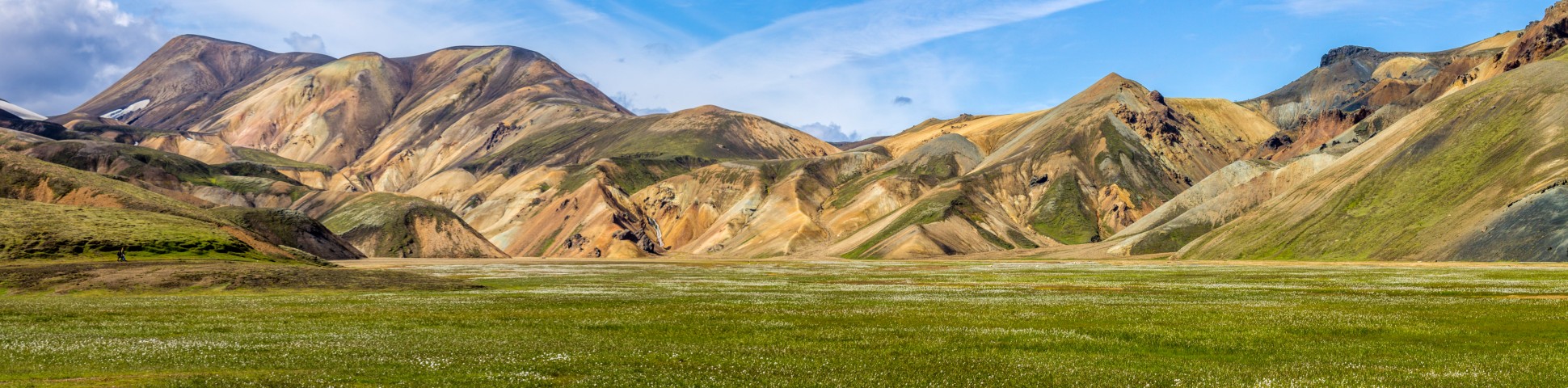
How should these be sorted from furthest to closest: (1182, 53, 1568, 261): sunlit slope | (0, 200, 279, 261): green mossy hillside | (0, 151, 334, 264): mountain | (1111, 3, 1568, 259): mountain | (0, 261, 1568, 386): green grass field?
(1111, 3, 1568, 259): mountain
(1182, 53, 1568, 261): sunlit slope
(0, 151, 334, 264): mountain
(0, 200, 279, 261): green mossy hillside
(0, 261, 1568, 386): green grass field

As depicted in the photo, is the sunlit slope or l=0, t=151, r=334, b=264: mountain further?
the sunlit slope

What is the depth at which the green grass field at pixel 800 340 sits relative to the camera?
2217 cm

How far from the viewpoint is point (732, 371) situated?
23.1m

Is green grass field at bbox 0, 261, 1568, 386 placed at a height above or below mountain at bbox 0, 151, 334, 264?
below

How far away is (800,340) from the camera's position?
98.2ft

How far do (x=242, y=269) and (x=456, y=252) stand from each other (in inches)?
5169

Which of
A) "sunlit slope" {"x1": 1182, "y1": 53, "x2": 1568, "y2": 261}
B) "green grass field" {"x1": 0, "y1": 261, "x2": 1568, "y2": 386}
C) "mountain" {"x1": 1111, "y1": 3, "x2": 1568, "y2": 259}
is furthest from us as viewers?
"mountain" {"x1": 1111, "y1": 3, "x2": 1568, "y2": 259}

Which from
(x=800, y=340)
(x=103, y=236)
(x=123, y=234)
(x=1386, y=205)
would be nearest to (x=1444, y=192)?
(x=1386, y=205)

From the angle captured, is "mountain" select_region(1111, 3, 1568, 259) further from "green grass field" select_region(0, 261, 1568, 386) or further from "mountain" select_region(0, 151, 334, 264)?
"mountain" select_region(0, 151, 334, 264)

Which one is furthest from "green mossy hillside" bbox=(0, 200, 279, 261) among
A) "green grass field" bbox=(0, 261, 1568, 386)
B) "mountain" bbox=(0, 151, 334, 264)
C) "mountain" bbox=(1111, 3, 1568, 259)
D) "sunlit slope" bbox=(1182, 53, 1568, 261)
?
"mountain" bbox=(1111, 3, 1568, 259)

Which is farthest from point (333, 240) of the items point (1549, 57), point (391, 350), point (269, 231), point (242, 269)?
point (1549, 57)

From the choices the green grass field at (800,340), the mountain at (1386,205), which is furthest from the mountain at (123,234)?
the mountain at (1386,205)

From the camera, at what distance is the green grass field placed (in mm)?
22172

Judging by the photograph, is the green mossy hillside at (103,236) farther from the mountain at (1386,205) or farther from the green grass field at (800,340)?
the mountain at (1386,205)
